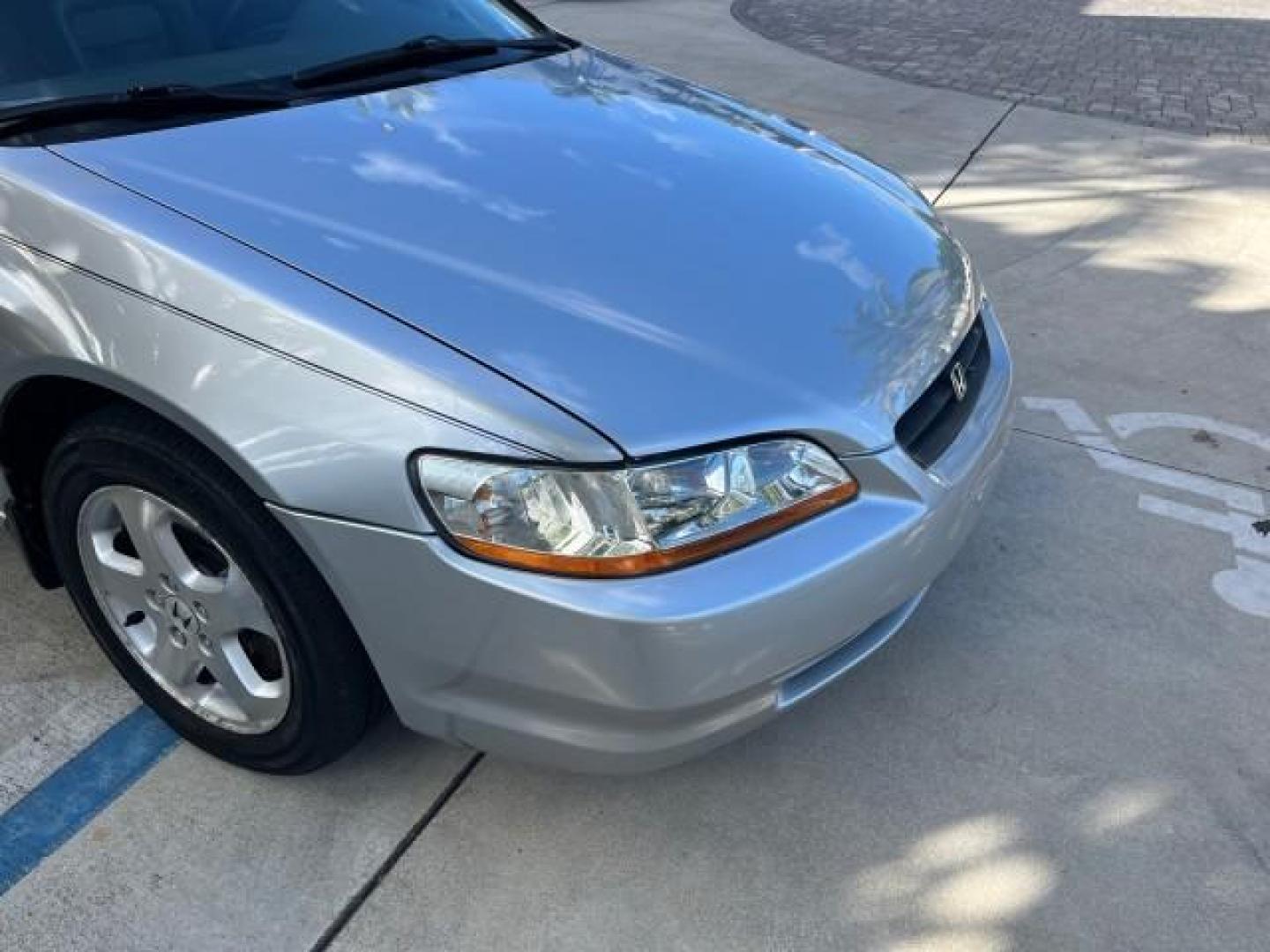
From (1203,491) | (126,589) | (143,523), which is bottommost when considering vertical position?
(1203,491)

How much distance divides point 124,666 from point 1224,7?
38.7 feet

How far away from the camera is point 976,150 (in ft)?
20.8

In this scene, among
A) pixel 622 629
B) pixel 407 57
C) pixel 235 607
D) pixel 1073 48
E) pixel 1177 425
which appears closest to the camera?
pixel 622 629

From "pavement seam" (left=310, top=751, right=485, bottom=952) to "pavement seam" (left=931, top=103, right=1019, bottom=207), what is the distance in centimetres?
410

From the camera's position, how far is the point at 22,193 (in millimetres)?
2037

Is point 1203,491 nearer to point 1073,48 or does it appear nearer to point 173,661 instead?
point 173,661

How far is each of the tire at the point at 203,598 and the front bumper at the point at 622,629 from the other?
0.11 m

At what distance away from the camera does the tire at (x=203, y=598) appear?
1.94 m

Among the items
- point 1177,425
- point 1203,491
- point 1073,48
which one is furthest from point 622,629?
point 1073,48

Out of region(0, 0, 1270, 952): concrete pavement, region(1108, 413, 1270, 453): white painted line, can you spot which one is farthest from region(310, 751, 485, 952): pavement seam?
region(1108, 413, 1270, 453): white painted line

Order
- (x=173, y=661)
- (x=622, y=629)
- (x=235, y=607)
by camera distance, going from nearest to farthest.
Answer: (x=622, y=629)
(x=235, y=607)
(x=173, y=661)

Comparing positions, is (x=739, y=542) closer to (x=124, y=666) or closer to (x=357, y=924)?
(x=357, y=924)

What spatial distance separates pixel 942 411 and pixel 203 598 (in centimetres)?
148

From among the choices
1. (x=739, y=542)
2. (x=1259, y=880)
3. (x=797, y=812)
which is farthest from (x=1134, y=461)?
(x=739, y=542)
